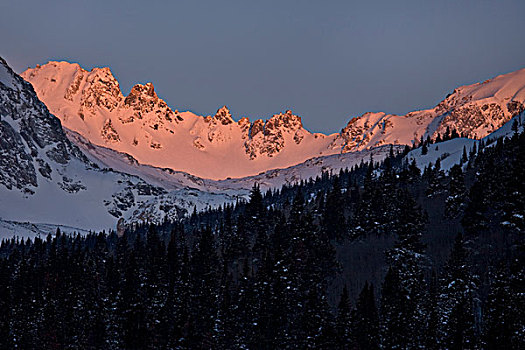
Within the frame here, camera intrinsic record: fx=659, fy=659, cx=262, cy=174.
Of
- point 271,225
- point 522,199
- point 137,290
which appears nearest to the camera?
point 522,199

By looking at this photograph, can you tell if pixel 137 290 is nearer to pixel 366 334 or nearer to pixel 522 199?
pixel 366 334

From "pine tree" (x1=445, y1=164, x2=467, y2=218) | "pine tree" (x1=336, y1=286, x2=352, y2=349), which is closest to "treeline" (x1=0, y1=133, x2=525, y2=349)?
"pine tree" (x1=336, y1=286, x2=352, y2=349)

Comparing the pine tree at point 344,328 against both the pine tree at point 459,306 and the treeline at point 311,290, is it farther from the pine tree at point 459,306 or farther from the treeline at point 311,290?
the pine tree at point 459,306

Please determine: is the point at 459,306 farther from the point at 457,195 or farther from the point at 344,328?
the point at 457,195

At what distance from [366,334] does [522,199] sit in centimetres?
2060

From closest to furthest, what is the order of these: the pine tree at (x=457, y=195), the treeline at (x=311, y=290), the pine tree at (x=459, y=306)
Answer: the pine tree at (x=459, y=306) < the treeline at (x=311, y=290) < the pine tree at (x=457, y=195)

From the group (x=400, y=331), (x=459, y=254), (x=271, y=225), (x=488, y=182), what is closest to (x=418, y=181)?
(x=271, y=225)

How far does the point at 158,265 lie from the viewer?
90.2 m

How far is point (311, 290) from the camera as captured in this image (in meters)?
71.2

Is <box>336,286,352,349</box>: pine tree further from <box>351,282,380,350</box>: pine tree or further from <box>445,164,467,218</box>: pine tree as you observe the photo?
<box>445,164,467,218</box>: pine tree

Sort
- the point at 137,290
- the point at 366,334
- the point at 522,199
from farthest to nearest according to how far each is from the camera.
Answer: the point at 137,290 < the point at 366,334 < the point at 522,199

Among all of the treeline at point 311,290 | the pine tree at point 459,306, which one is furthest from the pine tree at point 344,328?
the pine tree at point 459,306

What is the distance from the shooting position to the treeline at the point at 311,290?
64625mm

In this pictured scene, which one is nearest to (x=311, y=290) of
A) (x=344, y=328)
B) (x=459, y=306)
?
(x=344, y=328)
